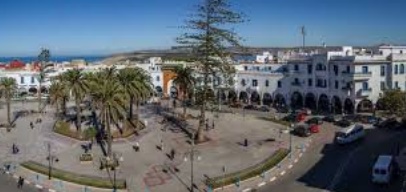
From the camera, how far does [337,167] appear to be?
184 feet

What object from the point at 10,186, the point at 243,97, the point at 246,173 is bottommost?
the point at 10,186

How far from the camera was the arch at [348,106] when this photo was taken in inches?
3557

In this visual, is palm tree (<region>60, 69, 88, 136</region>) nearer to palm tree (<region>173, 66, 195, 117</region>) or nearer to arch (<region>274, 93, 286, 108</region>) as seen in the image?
palm tree (<region>173, 66, 195, 117</region>)

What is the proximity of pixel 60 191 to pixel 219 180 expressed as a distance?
14698mm

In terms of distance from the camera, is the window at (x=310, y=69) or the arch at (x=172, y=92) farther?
the arch at (x=172, y=92)

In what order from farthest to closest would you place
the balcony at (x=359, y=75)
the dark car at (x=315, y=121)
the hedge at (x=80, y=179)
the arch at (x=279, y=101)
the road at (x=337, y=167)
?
1. the arch at (x=279, y=101)
2. the balcony at (x=359, y=75)
3. the dark car at (x=315, y=121)
4. the hedge at (x=80, y=179)
5. the road at (x=337, y=167)

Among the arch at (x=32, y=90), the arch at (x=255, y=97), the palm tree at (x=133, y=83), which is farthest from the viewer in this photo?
the arch at (x=32, y=90)

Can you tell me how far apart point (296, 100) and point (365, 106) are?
14.7 meters

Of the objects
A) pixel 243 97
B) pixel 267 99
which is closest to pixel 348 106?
pixel 267 99

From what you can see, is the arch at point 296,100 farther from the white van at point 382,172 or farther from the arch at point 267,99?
the white van at point 382,172

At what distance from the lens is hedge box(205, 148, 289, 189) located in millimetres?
50062

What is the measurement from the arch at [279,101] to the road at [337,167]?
2920cm

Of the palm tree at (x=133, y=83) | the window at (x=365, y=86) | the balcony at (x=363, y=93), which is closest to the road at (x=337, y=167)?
the balcony at (x=363, y=93)

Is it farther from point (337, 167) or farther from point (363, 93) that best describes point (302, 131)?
point (363, 93)
